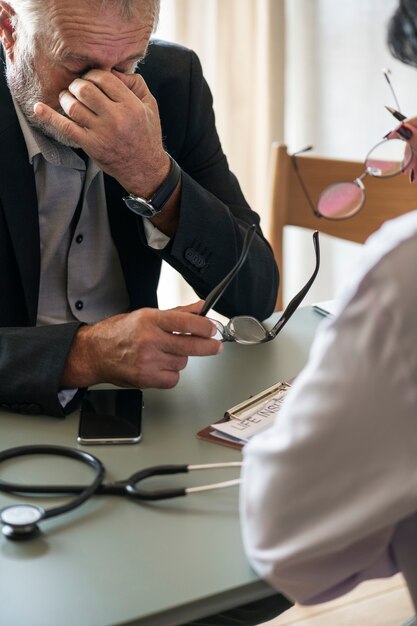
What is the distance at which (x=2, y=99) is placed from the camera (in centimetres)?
156

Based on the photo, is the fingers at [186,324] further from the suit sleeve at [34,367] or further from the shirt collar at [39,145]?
the shirt collar at [39,145]

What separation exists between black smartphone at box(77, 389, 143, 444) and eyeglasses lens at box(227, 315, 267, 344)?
0.20m

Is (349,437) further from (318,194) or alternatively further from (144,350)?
(318,194)

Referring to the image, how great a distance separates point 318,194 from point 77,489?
4.04 ft

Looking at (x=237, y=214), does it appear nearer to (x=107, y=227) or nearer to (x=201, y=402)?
(x=107, y=227)

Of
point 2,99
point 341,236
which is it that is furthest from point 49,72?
point 341,236

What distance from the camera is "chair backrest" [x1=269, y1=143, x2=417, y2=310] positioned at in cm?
205

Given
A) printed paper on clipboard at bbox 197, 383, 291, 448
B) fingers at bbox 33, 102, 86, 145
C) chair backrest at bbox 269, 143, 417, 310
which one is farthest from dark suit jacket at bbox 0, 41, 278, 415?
chair backrest at bbox 269, 143, 417, 310

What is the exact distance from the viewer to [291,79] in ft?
9.70

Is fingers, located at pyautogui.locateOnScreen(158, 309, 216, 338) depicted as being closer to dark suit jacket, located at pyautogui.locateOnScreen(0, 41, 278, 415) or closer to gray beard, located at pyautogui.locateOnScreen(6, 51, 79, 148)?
dark suit jacket, located at pyautogui.locateOnScreen(0, 41, 278, 415)

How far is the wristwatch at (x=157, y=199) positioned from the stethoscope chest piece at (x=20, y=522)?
676mm

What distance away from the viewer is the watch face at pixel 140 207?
59.4 inches

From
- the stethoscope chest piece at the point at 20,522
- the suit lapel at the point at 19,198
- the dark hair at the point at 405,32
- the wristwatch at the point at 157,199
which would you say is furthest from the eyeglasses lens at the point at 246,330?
the dark hair at the point at 405,32

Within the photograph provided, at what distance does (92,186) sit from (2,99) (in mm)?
226
